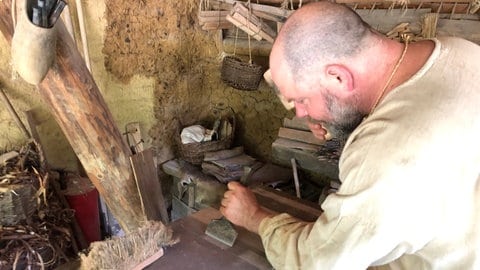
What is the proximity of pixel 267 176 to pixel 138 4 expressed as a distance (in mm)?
1450

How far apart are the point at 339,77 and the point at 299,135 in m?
1.75

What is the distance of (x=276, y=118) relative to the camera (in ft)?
10.8

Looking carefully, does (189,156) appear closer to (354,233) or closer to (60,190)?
(60,190)

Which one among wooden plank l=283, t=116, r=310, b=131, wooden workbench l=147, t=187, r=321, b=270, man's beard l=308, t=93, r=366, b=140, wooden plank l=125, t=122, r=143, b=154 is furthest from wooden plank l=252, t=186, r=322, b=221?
wooden plank l=125, t=122, r=143, b=154

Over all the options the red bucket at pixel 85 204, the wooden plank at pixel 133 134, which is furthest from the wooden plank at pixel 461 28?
the red bucket at pixel 85 204

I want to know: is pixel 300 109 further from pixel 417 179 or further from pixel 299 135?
pixel 299 135

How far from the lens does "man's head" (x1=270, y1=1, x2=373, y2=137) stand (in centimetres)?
110

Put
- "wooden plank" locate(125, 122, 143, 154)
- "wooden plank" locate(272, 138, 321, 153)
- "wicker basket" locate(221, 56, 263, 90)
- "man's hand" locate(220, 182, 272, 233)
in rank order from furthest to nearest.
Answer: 1. "wooden plank" locate(125, 122, 143, 154)
2. "wicker basket" locate(221, 56, 263, 90)
3. "wooden plank" locate(272, 138, 321, 153)
4. "man's hand" locate(220, 182, 272, 233)

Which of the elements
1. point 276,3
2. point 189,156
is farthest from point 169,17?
point 189,156

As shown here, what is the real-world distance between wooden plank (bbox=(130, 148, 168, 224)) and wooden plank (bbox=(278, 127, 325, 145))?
1.07 m

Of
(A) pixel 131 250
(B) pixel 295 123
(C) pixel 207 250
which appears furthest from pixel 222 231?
(B) pixel 295 123

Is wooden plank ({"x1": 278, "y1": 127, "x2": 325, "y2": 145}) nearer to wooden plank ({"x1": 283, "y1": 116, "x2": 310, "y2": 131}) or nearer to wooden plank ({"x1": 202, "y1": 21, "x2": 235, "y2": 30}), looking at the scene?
wooden plank ({"x1": 283, "y1": 116, "x2": 310, "y2": 131})

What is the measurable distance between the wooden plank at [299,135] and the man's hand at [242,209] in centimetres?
125

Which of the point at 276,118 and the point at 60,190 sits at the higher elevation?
Result: the point at 276,118
